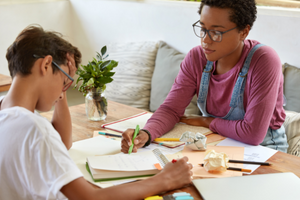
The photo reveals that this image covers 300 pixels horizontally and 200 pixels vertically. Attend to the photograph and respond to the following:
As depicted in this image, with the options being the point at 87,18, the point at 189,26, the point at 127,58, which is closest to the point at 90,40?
the point at 87,18

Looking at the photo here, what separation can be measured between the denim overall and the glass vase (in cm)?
47

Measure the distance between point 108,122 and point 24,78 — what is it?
2.23ft

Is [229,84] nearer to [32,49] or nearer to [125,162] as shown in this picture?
[125,162]

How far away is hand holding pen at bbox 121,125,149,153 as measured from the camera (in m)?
1.17

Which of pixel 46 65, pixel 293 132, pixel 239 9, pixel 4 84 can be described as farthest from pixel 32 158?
pixel 4 84

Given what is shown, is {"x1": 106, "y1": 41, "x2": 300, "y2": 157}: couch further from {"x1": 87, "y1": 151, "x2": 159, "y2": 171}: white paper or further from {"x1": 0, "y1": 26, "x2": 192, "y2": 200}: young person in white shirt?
{"x1": 0, "y1": 26, "x2": 192, "y2": 200}: young person in white shirt

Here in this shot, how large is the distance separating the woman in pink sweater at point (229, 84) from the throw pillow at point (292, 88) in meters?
0.35

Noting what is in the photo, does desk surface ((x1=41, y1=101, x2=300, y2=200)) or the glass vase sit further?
the glass vase

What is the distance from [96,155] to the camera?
3.67ft

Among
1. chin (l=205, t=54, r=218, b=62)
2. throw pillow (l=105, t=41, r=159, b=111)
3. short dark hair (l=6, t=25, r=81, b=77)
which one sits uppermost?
short dark hair (l=6, t=25, r=81, b=77)

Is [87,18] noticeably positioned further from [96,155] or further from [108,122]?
[96,155]

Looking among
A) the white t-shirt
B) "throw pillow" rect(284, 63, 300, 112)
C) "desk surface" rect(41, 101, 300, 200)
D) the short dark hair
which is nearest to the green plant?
"desk surface" rect(41, 101, 300, 200)

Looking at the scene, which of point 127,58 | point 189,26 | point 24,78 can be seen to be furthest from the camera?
point 127,58

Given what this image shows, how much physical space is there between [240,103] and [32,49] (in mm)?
929
